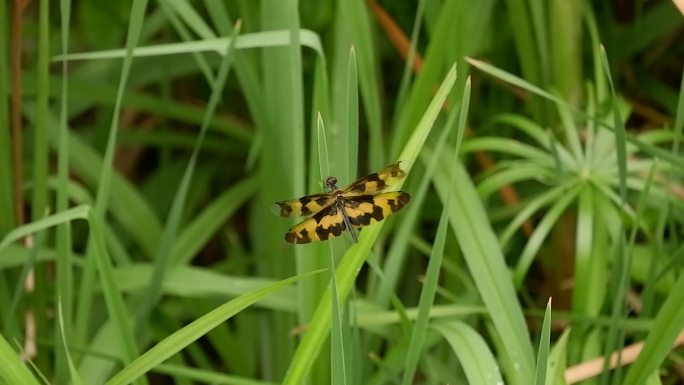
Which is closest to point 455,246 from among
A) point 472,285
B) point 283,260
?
→ point 472,285

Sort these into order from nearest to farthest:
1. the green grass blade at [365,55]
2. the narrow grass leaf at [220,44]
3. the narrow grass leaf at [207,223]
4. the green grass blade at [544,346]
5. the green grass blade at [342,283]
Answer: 1. the green grass blade at [544,346]
2. the green grass blade at [342,283]
3. the narrow grass leaf at [220,44]
4. the green grass blade at [365,55]
5. the narrow grass leaf at [207,223]

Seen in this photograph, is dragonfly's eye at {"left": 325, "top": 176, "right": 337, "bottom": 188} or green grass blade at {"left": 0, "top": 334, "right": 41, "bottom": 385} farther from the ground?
dragonfly's eye at {"left": 325, "top": 176, "right": 337, "bottom": 188}

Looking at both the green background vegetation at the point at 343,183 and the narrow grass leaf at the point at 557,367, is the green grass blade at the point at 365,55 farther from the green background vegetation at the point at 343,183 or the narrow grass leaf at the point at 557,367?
the narrow grass leaf at the point at 557,367

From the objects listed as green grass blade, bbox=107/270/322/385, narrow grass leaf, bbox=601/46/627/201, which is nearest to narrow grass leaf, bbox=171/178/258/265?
green grass blade, bbox=107/270/322/385

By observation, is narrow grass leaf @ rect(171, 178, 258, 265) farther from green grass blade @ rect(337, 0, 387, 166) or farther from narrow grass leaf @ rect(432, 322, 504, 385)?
narrow grass leaf @ rect(432, 322, 504, 385)

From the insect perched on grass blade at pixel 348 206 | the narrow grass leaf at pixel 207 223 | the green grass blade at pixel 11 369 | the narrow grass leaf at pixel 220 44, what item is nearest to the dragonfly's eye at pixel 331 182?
the insect perched on grass blade at pixel 348 206

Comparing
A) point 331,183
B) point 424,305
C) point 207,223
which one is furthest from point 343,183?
point 207,223
